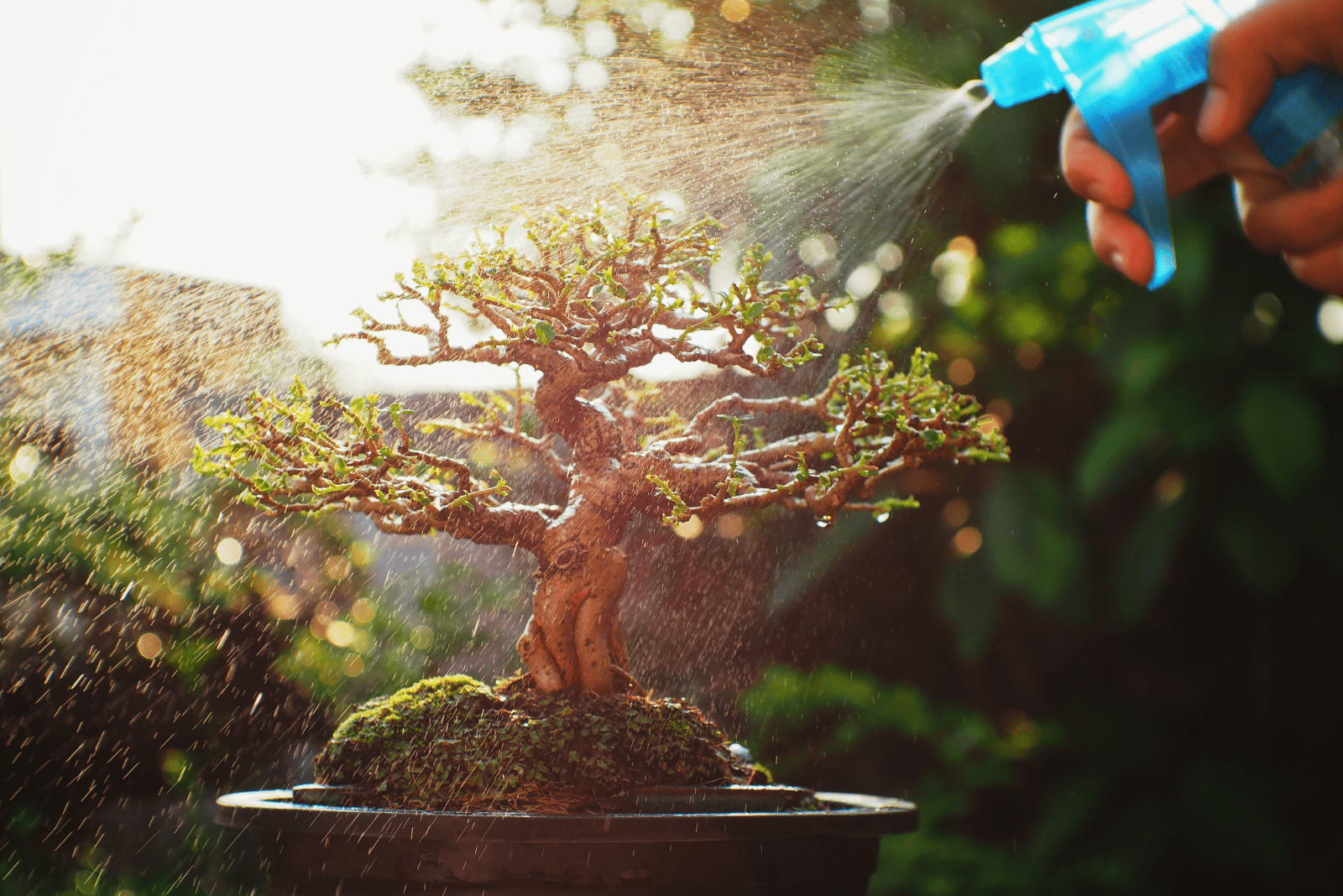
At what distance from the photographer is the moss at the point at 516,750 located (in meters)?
0.94

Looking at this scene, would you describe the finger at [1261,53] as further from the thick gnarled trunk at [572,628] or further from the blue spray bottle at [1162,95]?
the thick gnarled trunk at [572,628]

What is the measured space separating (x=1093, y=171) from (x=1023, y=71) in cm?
10

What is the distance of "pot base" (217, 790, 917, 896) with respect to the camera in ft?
2.66

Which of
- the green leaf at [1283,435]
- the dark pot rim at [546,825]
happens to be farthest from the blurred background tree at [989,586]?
the dark pot rim at [546,825]

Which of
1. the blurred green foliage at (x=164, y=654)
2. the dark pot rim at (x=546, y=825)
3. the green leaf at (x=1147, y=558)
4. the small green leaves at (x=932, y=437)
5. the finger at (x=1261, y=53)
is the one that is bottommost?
the blurred green foliage at (x=164, y=654)

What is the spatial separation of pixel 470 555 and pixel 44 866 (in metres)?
1.06

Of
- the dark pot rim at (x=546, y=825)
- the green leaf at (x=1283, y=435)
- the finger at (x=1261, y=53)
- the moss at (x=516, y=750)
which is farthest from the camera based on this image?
the green leaf at (x=1283, y=435)

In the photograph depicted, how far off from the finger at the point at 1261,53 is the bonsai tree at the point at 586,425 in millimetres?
520

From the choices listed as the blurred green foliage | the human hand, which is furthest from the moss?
the blurred green foliage

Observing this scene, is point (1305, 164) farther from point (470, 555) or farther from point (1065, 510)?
point (470, 555)

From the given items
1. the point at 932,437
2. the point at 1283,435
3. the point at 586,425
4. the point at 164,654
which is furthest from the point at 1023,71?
the point at 164,654

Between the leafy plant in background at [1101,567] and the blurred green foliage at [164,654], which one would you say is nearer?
the leafy plant in background at [1101,567]

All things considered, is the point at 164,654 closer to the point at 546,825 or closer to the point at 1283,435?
the point at 546,825

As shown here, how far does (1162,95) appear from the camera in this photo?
0.52 meters
